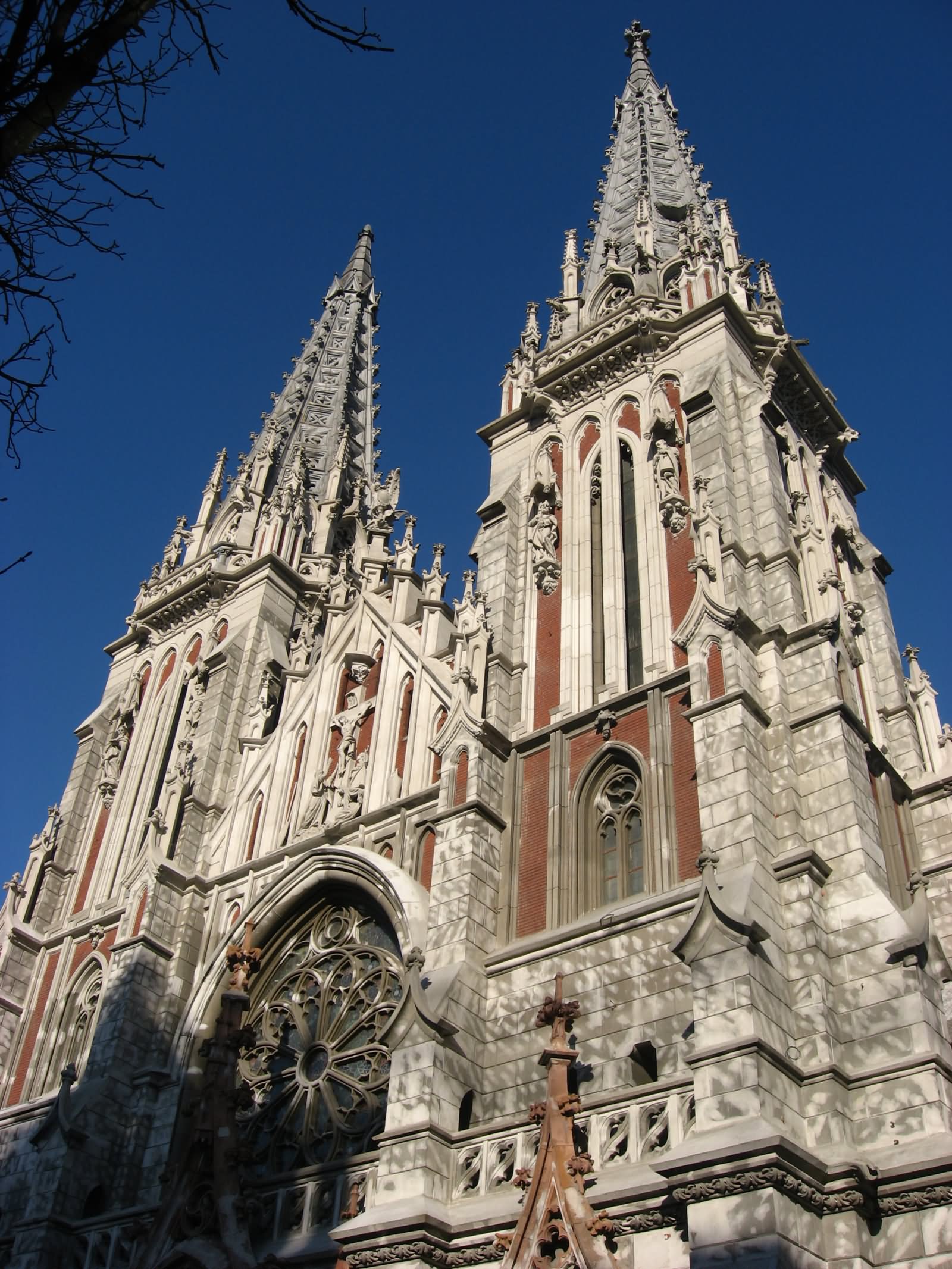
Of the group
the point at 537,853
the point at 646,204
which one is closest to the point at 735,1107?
the point at 537,853

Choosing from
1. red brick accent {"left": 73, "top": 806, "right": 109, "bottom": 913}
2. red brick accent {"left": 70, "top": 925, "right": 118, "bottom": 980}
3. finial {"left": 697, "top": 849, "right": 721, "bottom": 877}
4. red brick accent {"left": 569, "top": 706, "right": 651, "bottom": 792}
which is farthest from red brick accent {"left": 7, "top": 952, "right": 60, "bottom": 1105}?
finial {"left": 697, "top": 849, "right": 721, "bottom": 877}

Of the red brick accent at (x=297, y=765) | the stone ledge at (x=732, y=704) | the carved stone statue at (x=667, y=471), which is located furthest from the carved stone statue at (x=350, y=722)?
the stone ledge at (x=732, y=704)

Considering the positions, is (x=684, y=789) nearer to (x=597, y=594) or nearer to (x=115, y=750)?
(x=597, y=594)

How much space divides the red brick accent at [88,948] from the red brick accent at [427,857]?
6112 mm

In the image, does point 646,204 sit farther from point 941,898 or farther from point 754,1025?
point 754,1025

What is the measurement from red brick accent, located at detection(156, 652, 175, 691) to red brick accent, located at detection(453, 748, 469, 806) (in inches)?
419

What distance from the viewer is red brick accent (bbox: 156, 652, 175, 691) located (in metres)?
25.1

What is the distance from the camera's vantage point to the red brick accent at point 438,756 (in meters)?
17.4

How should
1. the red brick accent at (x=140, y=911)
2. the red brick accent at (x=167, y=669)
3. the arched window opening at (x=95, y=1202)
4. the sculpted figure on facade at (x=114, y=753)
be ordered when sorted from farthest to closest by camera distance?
the red brick accent at (x=167, y=669)
the sculpted figure on facade at (x=114, y=753)
the red brick accent at (x=140, y=911)
the arched window opening at (x=95, y=1202)

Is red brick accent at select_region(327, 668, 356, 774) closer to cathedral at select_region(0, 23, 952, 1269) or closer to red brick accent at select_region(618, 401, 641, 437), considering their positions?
cathedral at select_region(0, 23, 952, 1269)

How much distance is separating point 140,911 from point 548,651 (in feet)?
23.2

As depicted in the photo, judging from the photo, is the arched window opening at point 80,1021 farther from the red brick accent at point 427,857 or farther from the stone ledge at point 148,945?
the red brick accent at point 427,857

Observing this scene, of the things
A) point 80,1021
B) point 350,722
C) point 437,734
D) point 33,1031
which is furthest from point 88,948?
point 437,734

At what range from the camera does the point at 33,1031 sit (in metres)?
20.2
